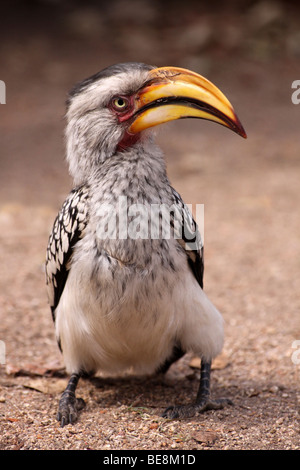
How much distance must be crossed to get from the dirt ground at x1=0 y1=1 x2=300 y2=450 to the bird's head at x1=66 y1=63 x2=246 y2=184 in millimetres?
435

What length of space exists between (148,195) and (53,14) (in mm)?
12802

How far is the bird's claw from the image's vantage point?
12.5ft

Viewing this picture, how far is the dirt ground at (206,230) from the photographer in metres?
3.78

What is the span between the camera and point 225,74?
520 inches

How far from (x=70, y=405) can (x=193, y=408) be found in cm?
78

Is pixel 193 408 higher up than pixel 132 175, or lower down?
lower down

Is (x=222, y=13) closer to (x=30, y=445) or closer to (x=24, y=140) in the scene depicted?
(x=24, y=140)

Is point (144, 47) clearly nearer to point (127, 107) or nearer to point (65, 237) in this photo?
point (127, 107)

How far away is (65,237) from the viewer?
3.83m

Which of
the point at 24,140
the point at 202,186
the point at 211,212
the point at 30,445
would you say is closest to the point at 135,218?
the point at 30,445

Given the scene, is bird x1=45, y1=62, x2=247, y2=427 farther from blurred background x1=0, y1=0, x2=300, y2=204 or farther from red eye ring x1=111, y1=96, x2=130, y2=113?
blurred background x1=0, y1=0, x2=300, y2=204

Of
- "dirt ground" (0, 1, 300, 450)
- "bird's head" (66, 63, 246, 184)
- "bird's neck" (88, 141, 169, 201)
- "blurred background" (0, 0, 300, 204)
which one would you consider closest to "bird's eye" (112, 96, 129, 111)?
"bird's head" (66, 63, 246, 184)

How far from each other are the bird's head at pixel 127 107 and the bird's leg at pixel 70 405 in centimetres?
140

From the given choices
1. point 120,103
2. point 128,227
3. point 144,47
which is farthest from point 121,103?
point 144,47
